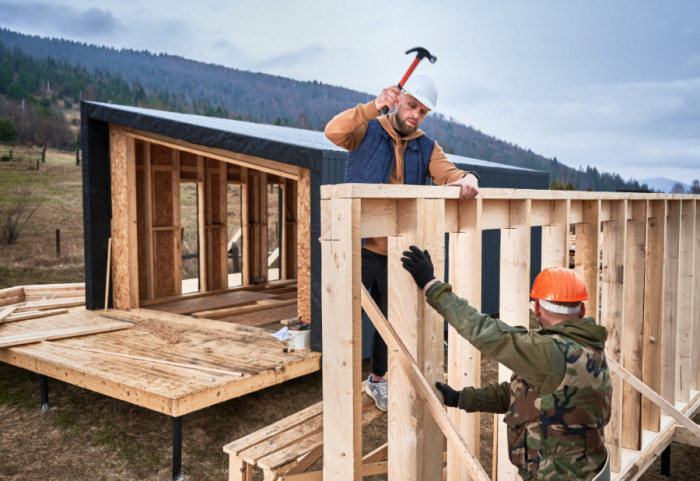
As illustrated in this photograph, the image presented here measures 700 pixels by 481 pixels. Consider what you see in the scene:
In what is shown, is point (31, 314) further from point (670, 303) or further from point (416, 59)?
point (670, 303)

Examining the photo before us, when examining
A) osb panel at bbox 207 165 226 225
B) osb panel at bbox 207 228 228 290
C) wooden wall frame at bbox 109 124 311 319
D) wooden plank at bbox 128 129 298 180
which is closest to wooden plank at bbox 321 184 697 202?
wooden wall frame at bbox 109 124 311 319

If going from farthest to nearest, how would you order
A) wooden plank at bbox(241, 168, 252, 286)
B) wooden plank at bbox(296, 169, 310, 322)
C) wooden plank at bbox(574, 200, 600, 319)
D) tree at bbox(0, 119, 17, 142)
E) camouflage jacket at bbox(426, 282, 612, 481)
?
tree at bbox(0, 119, 17, 142), wooden plank at bbox(241, 168, 252, 286), wooden plank at bbox(296, 169, 310, 322), wooden plank at bbox(574, 200, 600, 319), camouflage jacket at bbox(426, 282, 612, 481)

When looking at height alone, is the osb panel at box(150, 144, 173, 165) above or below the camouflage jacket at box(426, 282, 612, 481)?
above

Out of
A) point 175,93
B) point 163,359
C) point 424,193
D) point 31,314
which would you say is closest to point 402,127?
point 424,193

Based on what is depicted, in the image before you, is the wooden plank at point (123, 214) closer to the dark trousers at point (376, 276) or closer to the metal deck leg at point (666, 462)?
the dark trousers at point (376, 276)

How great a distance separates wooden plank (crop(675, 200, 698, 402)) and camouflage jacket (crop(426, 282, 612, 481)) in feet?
15.4

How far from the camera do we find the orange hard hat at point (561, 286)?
94.2 inches

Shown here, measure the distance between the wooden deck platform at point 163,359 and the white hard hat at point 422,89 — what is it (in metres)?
3.57

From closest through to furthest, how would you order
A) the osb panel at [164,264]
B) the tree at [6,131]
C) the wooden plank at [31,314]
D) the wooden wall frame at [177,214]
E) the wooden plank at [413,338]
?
the wooden plank at [413,338] < the wooden wall frame at [177,214] < the wooden plank at [31,314] < the osb panel at [164,264] < the tree at [6,131]

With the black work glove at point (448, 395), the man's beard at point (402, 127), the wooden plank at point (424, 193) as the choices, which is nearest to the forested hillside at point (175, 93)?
the wooden plank at point (424, 193)

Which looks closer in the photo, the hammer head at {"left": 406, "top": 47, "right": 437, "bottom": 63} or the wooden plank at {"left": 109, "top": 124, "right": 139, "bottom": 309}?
the hammer head at {"left": 406, "top": 47, "right": 437, "bottom": 63}

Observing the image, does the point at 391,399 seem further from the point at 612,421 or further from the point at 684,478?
the point at 684,478

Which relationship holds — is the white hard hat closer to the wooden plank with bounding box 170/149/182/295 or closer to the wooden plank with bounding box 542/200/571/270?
the wooden plank with bounding box 542/200/571/270

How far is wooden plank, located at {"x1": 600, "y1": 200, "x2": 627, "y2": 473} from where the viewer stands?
466 centimetres
